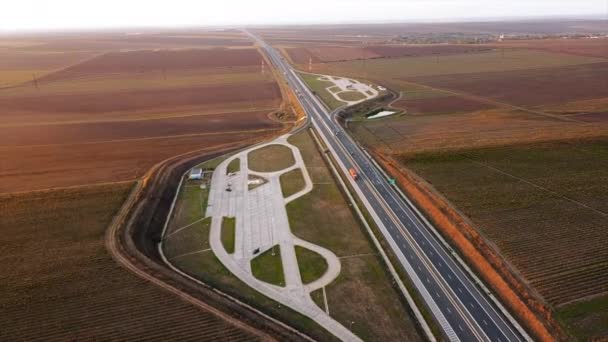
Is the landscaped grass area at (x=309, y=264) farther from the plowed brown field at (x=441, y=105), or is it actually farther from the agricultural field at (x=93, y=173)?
the plowed brown field at (x=441, y=105)

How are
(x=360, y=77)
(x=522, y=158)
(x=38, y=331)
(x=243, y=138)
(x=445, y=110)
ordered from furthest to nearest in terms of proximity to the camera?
(x=360, y=77) < (x=445, y=110) < (x=243, y=138) < (x=522, y=158) < (x=38, y=331)

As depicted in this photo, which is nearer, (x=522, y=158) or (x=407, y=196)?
(x=407, y=196)

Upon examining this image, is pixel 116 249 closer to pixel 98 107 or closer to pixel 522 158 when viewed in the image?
pixel 522 158

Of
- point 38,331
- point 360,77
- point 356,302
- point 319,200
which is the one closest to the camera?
point 38,331

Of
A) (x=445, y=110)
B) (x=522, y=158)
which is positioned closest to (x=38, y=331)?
(x=522, y=158)

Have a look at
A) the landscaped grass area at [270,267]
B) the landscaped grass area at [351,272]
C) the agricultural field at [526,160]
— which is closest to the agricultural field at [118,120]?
the landscaped grass area at [351,272]

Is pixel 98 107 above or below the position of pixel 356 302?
above

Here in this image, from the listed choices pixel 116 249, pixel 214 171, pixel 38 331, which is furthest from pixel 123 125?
pixel 38 331

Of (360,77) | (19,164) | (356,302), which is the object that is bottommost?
(356,302)
